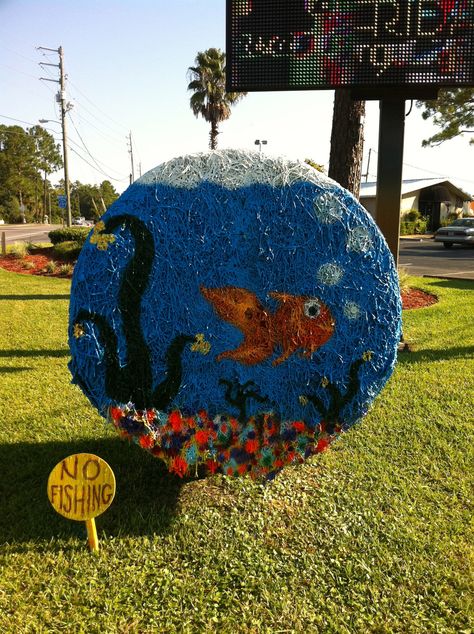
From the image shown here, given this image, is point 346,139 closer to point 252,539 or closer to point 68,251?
point 252,539

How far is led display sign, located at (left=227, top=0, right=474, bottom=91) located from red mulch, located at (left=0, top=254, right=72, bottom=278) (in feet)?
33.5

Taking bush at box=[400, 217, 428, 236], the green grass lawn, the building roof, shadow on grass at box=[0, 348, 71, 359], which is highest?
the building roof

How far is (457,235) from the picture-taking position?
24234 millimetres

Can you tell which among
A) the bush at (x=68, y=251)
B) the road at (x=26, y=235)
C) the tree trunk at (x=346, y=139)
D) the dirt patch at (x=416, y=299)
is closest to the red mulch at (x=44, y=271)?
the dirt patch at (x=416, y=299)

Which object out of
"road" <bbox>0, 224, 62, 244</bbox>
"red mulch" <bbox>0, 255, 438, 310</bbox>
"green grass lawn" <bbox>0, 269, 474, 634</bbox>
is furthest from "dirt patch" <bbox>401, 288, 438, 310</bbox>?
"road" <bbox>0, 224, 62, 244</bbox>

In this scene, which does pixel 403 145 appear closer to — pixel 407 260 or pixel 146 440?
pixel 146 440

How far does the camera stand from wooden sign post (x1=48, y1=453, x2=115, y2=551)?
2.56 meters

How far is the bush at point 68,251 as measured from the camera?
50.7 feet

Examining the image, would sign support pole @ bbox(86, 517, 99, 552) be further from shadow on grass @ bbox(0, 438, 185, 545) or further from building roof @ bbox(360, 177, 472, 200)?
building roof @ bbox(360, 177, 472, 200)

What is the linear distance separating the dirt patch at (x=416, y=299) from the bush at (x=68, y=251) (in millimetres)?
9633

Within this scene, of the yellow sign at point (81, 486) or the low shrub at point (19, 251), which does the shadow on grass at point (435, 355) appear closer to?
the yellow sign at point (81, 486)

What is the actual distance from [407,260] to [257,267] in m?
17.3

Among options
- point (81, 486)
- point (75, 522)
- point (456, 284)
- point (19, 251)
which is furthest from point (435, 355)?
point (19, 251)

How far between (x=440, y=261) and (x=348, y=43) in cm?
1515
